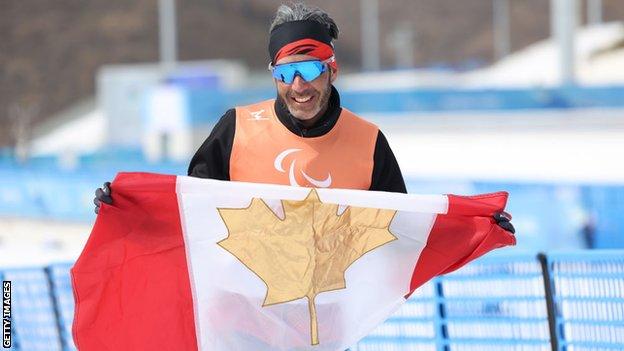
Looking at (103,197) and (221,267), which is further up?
(103,197)

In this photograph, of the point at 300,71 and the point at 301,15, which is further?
the point at 301,15

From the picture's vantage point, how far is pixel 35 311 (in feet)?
29.2

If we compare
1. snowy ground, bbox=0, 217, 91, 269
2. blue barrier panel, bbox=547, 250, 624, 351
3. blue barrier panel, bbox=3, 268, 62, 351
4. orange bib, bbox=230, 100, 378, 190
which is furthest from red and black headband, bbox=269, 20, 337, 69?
snowy ground, bbox=0, 217, 91, 269

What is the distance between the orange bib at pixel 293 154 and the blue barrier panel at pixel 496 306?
2702 mm

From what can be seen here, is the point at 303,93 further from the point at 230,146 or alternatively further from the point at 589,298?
the point at 589,298

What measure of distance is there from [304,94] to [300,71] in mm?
88

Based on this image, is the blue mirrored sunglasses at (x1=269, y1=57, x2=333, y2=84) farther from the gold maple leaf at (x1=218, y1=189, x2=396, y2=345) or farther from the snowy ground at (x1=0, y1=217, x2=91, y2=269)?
the snowy ground at (x1=0, y1=217, x2=91, y2=269)

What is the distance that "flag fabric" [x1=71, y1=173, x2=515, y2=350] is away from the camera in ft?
16.1

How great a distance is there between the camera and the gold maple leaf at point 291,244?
194 inches

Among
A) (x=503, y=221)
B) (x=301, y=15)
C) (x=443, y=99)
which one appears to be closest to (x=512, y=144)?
(x=443, y=99)

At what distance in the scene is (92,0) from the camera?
97875mm

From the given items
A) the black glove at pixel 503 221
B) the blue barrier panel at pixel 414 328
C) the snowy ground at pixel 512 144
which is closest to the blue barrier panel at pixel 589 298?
A: the blue barrier panel at pixel 414 328

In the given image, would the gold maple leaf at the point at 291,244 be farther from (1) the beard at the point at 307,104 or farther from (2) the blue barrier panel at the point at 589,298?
(2) the blue barrier panel at the point at 589,298

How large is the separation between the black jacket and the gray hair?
259 mm
